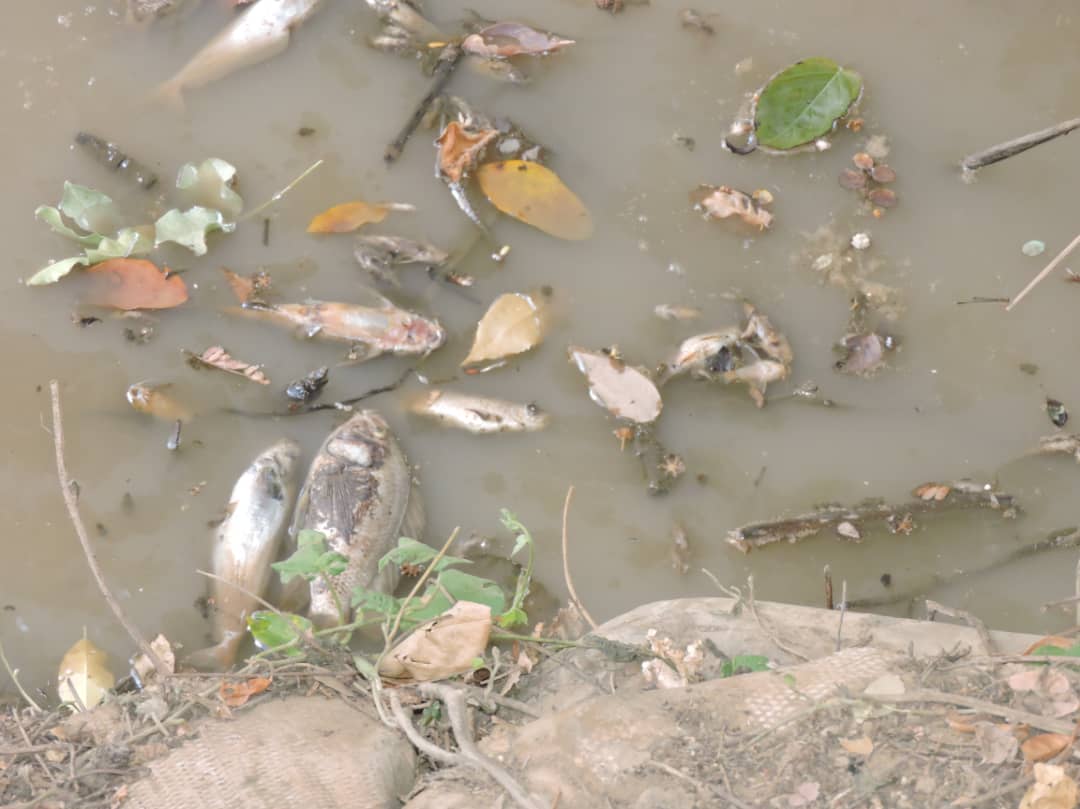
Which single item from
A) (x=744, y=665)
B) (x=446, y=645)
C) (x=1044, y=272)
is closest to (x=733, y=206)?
(x=1044, y=272)

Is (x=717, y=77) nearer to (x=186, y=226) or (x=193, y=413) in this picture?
(x=186, y=226)

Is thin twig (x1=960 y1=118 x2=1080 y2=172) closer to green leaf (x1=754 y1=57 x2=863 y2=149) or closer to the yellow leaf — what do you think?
green leaf (x1=754 y1=57 x2=863 y2=149)

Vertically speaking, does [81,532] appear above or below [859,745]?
above

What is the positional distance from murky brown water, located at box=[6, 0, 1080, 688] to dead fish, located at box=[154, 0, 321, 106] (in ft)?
0.25

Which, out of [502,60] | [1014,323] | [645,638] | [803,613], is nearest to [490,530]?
[645,638]

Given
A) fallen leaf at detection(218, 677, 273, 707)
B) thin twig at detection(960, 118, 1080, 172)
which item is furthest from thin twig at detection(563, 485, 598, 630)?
thin twig at detection(960, 118, 1080, 172)

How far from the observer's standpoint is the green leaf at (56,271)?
4.12 meters

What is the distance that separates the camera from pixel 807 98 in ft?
13.6

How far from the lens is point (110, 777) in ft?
8.79

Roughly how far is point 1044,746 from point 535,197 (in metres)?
2.95

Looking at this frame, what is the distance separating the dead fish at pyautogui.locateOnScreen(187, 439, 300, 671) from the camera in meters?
4.10

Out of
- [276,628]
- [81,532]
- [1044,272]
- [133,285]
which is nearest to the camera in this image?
[81,532]

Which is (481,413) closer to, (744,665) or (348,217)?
(348,217)

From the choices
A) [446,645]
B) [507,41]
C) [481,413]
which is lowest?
[481,413]
